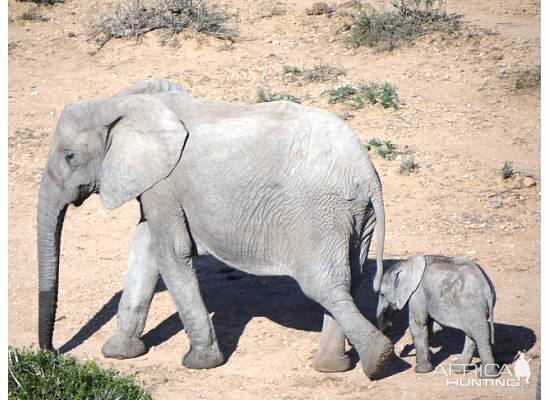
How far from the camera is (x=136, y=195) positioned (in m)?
7.47

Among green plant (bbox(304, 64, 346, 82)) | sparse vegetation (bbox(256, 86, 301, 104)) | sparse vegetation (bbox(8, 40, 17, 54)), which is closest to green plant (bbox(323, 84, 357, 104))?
sparse vegetation (bbox(256, 86, 301, 104))

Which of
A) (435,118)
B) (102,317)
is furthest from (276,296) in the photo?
(435,118)

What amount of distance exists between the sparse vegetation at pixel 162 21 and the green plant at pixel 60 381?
803cm

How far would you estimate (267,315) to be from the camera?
8.56 m

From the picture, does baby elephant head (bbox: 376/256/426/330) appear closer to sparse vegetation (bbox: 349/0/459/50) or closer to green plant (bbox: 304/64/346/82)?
green plant (bbox: 304/64/346/82)

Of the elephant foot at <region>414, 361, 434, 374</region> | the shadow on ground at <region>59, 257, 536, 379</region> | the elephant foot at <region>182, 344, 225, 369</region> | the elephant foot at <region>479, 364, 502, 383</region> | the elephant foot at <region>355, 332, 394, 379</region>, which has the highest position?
the elephant foot at <region>355, 332, 394, 379</region>

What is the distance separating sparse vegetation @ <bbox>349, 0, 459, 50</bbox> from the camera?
13969mm

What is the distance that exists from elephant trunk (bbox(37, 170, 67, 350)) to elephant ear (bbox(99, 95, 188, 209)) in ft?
1.14

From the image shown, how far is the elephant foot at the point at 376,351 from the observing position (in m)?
7.16

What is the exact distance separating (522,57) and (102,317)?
6900 mm

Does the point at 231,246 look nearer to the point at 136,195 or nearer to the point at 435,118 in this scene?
the point at 136,195

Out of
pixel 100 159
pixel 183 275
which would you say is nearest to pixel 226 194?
pixel 183 275

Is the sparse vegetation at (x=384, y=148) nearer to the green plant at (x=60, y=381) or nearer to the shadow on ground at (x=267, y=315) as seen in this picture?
the shadow on ground at (x=267, y=315)

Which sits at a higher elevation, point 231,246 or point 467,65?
point 231,246
